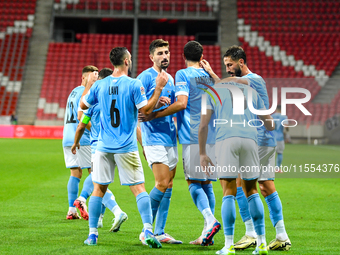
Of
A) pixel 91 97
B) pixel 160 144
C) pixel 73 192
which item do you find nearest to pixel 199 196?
pixel 160 144

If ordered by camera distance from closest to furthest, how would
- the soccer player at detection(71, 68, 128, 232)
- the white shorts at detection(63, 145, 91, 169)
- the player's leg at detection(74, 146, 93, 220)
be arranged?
the soccer player at detection(71, 68, 128, 232) < the player's leg at detection(74, 146, 93, 220) < the white shorts at detection(63, 145, 91, 169)

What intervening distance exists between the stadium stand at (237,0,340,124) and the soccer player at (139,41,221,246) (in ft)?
76.1

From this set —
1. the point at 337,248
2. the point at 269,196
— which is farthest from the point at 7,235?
the point at 337,248

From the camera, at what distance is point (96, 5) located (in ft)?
99.5

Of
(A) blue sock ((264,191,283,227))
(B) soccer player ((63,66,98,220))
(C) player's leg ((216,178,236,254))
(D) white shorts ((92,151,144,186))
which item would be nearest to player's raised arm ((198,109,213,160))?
(C) player's leg ((216,178,236,254))

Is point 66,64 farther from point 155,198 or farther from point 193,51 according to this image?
point 155,198

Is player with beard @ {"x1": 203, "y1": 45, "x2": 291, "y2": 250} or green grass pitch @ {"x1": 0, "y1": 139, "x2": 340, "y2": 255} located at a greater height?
player with beard @ {"x1": 203, "y1": 45, "x2": 291, "y2": 250}

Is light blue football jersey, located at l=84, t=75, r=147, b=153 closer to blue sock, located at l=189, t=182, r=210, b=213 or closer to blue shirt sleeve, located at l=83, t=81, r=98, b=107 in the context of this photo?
blue shirt sleeve, located at l=83, t=81, r=98, b=107

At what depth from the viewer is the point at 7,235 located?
16.2 ft

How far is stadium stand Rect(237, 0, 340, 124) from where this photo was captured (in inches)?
1131

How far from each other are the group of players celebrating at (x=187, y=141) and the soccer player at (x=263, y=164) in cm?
1

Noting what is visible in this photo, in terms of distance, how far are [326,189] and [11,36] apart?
26945mm

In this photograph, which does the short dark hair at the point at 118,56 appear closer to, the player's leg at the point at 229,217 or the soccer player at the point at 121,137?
the soccer player at the point at 121,137

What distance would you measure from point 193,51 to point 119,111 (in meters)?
1.12
